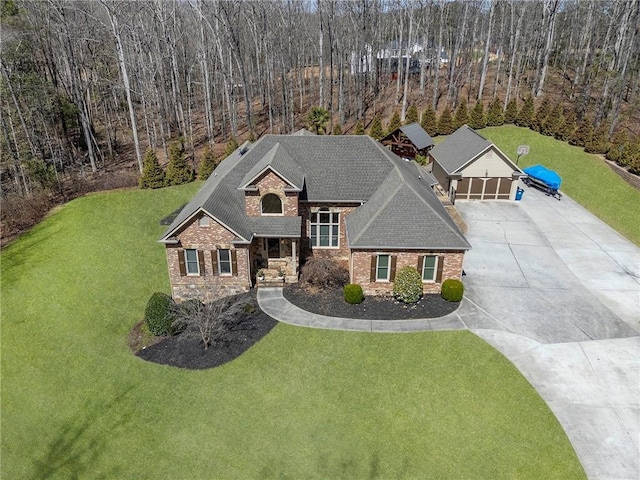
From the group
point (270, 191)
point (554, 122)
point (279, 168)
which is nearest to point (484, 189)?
point (554, 122)

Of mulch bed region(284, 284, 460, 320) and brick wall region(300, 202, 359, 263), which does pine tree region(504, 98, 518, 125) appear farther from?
mulch bed region(284, 284, 460, 320)

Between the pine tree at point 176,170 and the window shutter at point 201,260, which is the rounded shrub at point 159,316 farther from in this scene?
the pine tree at point 176,170

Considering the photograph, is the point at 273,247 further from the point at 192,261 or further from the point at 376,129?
the point at 376,129

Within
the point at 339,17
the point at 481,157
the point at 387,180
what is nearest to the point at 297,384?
the point at 387,180

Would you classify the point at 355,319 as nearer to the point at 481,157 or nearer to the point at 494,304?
the point at 494,304

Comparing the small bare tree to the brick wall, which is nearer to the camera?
the small bare tree

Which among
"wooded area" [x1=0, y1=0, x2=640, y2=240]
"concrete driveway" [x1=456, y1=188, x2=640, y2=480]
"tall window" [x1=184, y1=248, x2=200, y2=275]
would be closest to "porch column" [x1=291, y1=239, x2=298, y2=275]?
"tall window" [x1=184, y1=248, x2=200, y2=275]

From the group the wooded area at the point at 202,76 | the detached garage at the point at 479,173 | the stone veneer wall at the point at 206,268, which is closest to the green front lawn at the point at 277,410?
the stone veneer wall at the point at 206,268
